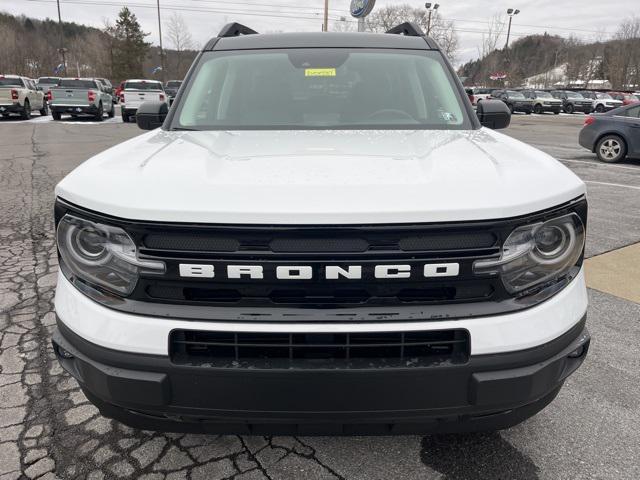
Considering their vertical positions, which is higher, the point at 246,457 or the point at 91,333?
the point at 91,333

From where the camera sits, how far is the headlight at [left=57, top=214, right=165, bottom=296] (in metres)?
1.61

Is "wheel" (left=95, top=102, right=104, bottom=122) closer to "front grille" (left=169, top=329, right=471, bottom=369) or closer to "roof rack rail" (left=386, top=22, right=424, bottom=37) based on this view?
"roof rack rail" (left=386, top=22, right=424, bottom=37)

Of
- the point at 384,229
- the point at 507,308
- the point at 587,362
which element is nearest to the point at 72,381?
the point at 384,229

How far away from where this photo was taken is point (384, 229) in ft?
4.93

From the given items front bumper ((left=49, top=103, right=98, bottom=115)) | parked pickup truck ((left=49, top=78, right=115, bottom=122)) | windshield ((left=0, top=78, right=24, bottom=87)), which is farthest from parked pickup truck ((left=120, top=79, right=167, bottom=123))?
windshield ((left=0, top=78, right=24, bottom=87))

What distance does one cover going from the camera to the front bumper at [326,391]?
1546mm

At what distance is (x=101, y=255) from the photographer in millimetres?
1670

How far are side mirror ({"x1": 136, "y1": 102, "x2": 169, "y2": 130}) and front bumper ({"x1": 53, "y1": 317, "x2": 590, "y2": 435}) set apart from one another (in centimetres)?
195

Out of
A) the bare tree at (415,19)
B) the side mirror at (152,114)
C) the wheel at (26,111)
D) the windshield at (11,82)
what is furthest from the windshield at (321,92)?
the bare tree at (415,19)

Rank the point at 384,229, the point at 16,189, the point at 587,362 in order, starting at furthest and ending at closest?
the point at 16,189
the point at 587,362
the point at 384,229

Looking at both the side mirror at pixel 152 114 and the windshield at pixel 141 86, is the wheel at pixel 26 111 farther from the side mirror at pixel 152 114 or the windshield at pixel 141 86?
the side mirror at pixel 152 114

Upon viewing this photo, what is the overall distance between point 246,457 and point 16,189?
733cm

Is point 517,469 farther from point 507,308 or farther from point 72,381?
point 72,381

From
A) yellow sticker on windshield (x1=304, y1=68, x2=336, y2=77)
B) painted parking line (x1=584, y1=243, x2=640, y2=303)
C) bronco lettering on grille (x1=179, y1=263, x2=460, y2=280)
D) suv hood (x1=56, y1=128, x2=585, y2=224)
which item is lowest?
painted parking line (x1=584, y1=243, x2=640, y2=303)
